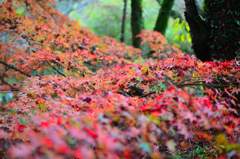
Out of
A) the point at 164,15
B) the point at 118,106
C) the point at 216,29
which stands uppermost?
the point at 164,15

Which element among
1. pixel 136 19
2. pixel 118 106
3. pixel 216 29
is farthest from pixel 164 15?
pixel 118 106

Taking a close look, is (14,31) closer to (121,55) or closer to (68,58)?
(68,58)

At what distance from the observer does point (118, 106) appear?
3.76 ft

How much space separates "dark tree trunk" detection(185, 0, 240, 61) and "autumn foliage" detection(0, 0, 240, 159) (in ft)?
0.94

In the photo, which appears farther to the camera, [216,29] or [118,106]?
[216,29]

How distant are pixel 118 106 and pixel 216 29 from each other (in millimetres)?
2347

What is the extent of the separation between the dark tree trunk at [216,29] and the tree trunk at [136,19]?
10.4 feet

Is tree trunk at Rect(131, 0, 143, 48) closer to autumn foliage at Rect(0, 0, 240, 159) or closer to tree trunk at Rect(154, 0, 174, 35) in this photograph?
tree trunk at Rect(154, 0, 174, 35)

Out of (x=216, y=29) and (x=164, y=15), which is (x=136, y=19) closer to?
(x=164, y=15)

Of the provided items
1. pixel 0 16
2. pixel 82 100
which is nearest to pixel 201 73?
pixel 82 100

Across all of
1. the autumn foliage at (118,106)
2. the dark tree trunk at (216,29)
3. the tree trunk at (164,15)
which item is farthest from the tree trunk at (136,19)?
the dark tree trunk at (216,29)

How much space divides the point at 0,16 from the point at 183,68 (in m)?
3.88

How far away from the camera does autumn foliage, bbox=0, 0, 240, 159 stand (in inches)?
35.5

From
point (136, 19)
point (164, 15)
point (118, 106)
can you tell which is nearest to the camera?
point (118, 106)
